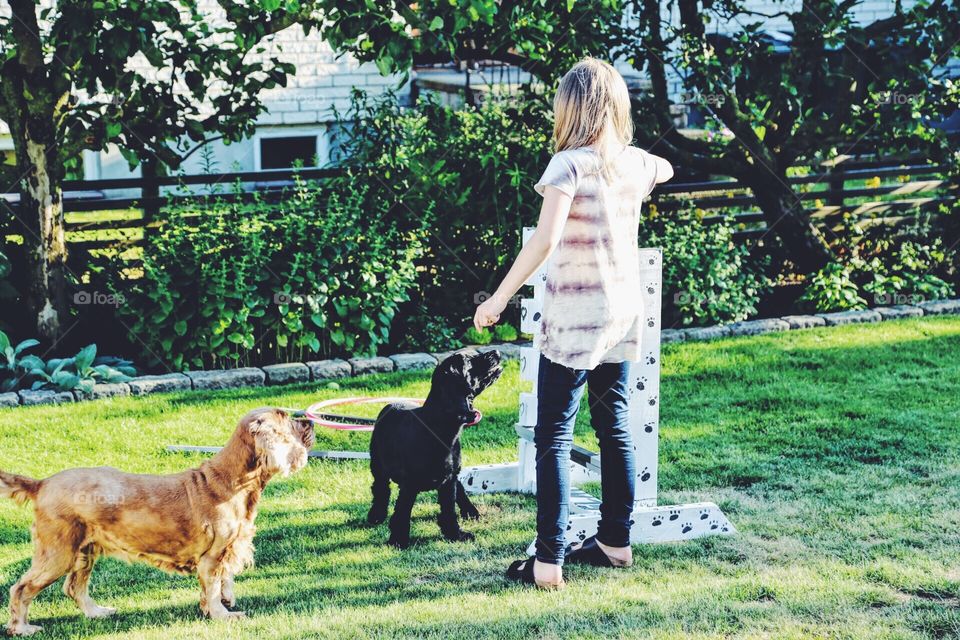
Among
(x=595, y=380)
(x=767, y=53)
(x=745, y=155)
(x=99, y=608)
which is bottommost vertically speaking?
(x=99, y=608)

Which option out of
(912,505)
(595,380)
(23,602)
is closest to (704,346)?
(912,505)

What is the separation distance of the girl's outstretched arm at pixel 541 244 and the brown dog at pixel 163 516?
0.88m

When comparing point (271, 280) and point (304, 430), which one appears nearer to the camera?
point (304, 430)

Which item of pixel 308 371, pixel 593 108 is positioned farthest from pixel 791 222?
pixel 593 108

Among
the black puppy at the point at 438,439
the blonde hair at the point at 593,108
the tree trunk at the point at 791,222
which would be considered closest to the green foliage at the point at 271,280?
the black puppy at the point at 438,439

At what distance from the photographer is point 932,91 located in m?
8.78

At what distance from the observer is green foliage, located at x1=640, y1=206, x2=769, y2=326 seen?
28.2ft

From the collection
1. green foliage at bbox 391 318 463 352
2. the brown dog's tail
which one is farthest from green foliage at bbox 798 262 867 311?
the brown dog's tail

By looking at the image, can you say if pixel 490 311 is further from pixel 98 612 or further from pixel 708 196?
pixel 708 196

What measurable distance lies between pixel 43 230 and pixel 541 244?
16.1ft

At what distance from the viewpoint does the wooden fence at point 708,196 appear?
312 inches

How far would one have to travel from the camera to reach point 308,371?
7367 mm

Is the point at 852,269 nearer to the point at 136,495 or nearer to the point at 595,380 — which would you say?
the point at 595,380

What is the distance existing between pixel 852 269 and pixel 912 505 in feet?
16.3
